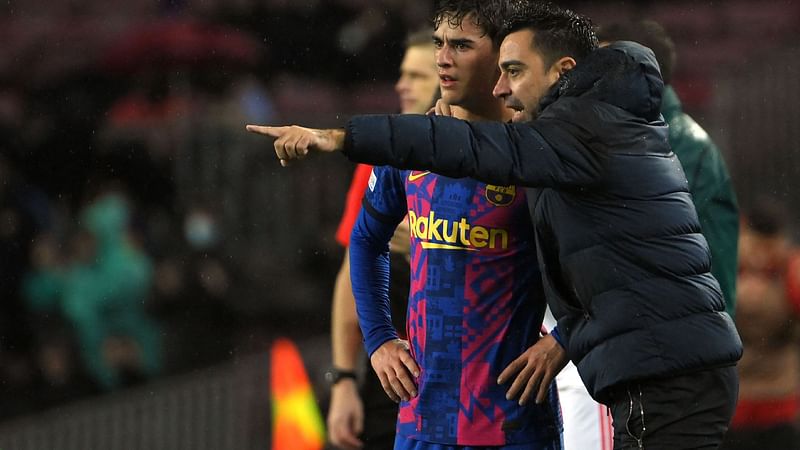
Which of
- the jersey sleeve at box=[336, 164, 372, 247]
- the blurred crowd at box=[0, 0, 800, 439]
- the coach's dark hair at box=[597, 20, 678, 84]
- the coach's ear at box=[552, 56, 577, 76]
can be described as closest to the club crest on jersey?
the coach's ear at box=[552, 56, 577, 76]

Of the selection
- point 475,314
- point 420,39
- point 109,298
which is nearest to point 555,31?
point 475,314

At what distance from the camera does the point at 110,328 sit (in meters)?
9.59

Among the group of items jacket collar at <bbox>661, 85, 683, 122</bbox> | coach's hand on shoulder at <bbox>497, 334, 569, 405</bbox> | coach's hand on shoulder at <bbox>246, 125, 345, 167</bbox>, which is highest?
jacket collar at <bbox>661, 85, 683, 122</bbox>

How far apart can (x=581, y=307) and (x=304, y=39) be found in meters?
8.81

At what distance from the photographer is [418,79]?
4.86 m

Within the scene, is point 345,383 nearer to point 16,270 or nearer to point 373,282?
point 373,282

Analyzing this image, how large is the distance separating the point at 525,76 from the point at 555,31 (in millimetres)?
127

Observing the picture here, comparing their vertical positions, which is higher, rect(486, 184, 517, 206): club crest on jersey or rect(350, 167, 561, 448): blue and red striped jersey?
rect(486, 184, 517, 206): club crest on jersey

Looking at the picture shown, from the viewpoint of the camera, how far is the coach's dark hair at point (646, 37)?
416cm

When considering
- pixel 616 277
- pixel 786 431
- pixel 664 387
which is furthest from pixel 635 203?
pixel 786 431

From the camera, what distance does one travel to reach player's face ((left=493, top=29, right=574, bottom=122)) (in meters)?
3.05

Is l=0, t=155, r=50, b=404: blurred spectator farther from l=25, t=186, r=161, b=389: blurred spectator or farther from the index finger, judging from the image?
the index finger

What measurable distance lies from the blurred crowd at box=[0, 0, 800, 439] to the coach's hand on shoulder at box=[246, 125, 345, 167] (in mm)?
6542

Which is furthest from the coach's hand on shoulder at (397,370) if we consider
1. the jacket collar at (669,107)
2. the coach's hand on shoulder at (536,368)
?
the jacket collar at (669,107)
